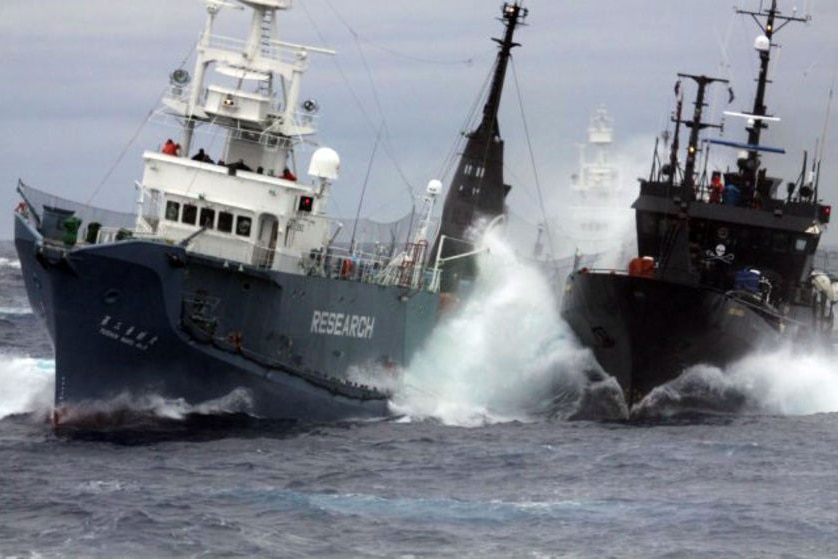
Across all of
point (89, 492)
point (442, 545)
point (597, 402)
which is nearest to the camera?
point (442, 545)

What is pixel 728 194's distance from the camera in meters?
55.8

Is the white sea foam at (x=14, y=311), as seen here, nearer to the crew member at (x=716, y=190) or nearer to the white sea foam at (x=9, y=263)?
the crew member at (x=716, y=190)

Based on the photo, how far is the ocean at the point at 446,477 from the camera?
27.2 m

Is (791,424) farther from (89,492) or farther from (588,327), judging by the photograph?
(89,492)

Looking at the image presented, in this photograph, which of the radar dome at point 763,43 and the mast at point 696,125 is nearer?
the mast at point 696,125

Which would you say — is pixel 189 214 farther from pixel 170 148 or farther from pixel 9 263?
pixel 9 263

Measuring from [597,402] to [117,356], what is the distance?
611 inches

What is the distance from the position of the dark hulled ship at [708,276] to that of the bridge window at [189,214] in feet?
40.0

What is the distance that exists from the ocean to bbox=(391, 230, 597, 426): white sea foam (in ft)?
0.47

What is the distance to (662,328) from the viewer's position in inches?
1859

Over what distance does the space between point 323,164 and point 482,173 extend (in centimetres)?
1239

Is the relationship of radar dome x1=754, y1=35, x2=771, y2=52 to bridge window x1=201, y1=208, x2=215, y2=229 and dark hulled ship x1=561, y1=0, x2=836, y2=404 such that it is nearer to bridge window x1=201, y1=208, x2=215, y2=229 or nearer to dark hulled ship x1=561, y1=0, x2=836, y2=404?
dark hulled ship x1=561, y1=0, x2=836, y2=404

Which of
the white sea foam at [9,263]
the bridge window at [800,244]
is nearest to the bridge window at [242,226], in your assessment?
the bridge window at [800,244]

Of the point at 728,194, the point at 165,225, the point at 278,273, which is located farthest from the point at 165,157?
the point at 728,194
